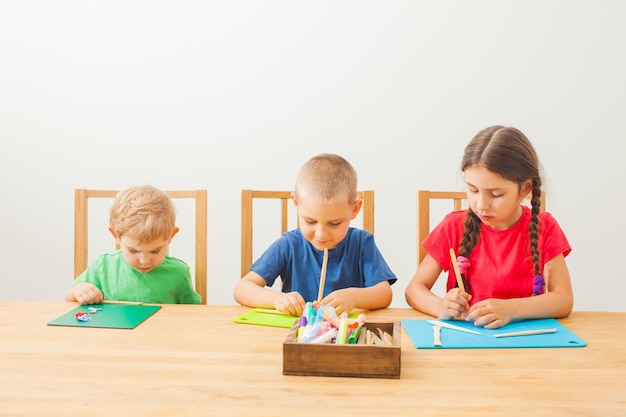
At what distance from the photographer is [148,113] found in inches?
116

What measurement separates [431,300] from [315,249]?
0.39m

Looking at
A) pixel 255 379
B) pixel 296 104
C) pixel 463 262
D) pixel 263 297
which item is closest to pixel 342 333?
pixel 255 379

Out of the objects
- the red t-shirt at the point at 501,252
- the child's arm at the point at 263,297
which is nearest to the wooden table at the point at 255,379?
the child's arm at the point at 263,297

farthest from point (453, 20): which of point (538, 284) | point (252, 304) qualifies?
point (252, 304)

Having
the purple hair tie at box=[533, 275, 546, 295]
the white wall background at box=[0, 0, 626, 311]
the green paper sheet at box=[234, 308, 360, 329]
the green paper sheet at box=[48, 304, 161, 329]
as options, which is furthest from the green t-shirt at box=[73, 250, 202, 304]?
the white wall background at box=[0, 0, 626, 311]

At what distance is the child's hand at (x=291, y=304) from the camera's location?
1.34 meters

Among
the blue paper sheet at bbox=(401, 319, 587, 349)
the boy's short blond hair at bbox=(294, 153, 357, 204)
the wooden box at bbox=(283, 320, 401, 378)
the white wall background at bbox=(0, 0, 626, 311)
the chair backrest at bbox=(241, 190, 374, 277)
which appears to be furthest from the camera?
the white wall background at bbox=(0, 0, 626, 311)

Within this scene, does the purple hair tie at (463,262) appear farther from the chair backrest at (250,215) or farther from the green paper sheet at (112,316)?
the green paper sheet at (112,316)

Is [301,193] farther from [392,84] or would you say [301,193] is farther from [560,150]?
[560,150]

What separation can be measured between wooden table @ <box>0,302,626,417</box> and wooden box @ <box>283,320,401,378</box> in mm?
14

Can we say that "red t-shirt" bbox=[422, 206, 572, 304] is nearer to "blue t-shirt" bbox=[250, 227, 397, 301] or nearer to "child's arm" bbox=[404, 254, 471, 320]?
"child's arm" bbox=[404, 254, 471, 320]

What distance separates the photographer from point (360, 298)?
142 centimetres

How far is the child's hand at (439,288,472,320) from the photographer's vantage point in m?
1.31

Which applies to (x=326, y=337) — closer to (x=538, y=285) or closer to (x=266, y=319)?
(x=266, y=319)
